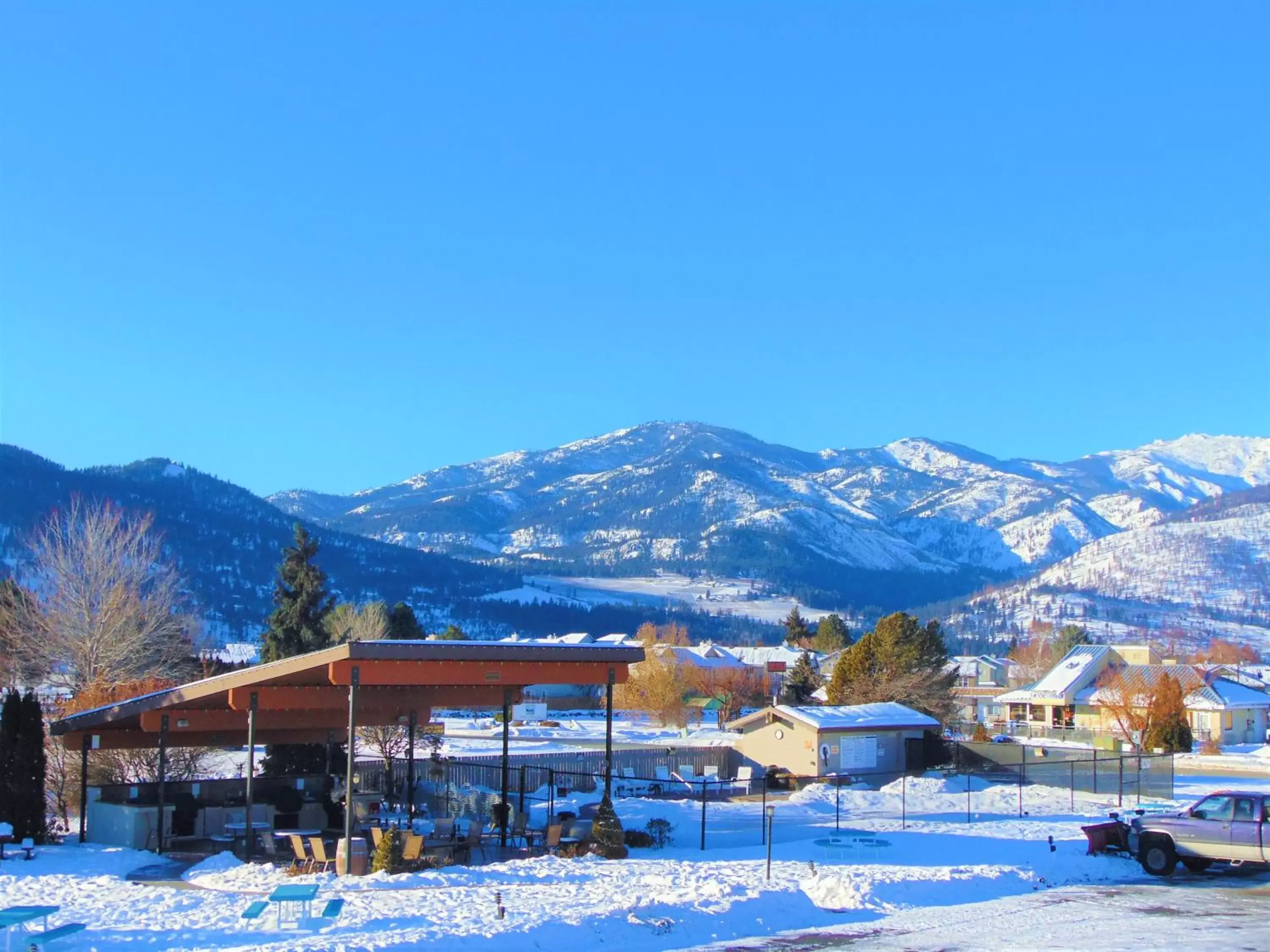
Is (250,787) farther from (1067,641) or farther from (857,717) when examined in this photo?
(1067,641)

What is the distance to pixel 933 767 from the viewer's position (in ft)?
132

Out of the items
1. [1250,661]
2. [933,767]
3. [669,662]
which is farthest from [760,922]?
[1250,661]

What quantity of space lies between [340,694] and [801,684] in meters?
45.1

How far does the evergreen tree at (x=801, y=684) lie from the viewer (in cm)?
6388

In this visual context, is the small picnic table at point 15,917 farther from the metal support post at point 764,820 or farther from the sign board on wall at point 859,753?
the sign board on wall at point 859,753

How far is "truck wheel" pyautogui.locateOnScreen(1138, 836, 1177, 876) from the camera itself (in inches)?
768

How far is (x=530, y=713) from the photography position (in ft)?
282

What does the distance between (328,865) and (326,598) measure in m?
21.7

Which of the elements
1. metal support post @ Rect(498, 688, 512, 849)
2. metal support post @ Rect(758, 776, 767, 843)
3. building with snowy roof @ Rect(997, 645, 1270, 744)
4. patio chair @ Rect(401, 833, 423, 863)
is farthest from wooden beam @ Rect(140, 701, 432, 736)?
building with snowy roof @ Rect(997, 645, 1270, 744)

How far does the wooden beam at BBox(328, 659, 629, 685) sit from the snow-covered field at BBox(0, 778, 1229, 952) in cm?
294

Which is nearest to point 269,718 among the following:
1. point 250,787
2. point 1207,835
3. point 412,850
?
point 250,787

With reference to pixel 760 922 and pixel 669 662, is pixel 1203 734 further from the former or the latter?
pixel 760 922

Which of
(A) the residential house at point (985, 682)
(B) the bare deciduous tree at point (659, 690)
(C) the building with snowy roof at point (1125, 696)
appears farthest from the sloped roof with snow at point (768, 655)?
(B) the bare deciduous tree at point (659, 690)

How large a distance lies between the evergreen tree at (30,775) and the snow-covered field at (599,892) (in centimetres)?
62
